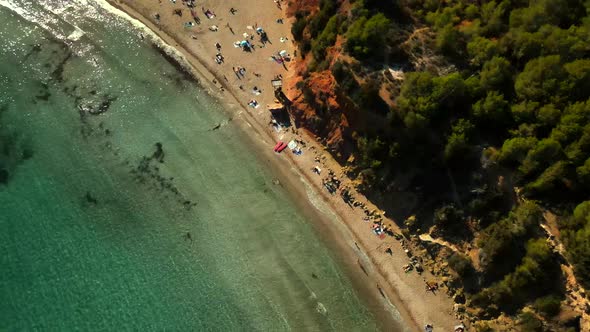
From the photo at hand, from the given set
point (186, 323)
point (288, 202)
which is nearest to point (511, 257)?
point (288, 202)

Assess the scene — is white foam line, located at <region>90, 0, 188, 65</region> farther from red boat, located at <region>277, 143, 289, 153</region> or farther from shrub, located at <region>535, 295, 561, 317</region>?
shrub, located at <region>535, 295, 561, 317</region>

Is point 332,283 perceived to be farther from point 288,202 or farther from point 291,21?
point 291,21

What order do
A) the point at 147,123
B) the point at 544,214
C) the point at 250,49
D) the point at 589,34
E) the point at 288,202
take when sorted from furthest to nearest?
1. the point at 250,49
2. the point at 147,123
3. the point at 288,202
4. the point at 589,34
5. the point at 544,214

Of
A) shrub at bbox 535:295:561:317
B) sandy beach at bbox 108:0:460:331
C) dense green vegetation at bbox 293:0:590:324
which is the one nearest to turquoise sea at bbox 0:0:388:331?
sandy beach at bbox 108:0:460:331

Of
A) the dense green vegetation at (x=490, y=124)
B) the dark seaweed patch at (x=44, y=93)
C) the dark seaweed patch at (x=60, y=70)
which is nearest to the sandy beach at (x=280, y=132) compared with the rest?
the dense green vegetation at (x=490, y=124)

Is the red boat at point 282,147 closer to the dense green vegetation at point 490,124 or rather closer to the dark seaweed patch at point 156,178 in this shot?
A: the dense green vegetation at point 490,124

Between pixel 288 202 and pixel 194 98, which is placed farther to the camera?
pixel 194 98

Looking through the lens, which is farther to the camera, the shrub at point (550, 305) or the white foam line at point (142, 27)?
the white foam line at point (142, 27)
